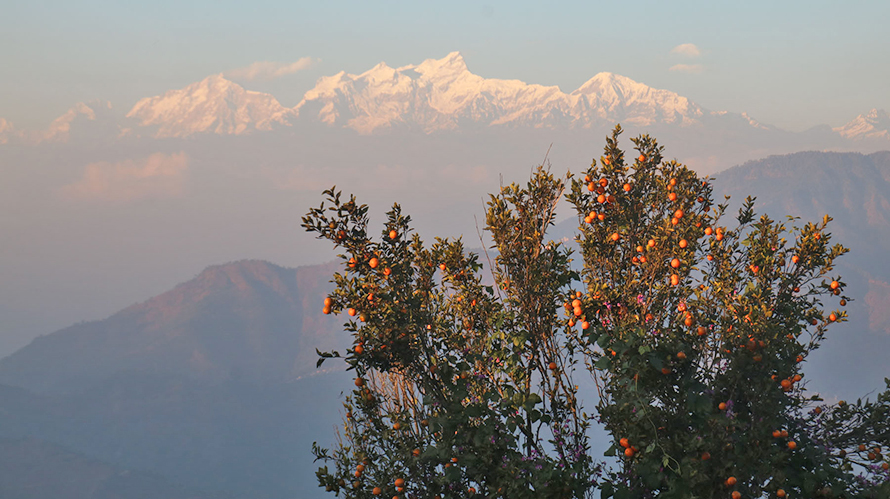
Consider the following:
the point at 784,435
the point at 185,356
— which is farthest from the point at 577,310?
the point at 185,356

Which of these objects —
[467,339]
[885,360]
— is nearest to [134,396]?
[467,339]

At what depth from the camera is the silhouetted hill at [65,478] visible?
355 ft

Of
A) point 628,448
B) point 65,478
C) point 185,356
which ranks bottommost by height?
point 628,448

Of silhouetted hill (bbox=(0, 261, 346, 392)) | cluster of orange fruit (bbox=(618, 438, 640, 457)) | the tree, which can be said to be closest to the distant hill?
silhouetted hill (bbox=(0, 261, 346, 392))

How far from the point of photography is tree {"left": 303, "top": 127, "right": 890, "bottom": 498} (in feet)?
13.2

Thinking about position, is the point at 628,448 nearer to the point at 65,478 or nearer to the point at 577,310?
the point at 577,310

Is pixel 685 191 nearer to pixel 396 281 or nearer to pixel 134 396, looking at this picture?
pixel 396 281

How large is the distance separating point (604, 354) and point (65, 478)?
446ft

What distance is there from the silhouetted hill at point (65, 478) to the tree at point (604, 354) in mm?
122902

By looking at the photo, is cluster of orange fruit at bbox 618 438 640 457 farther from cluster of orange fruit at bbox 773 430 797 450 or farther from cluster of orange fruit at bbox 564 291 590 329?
cluster of orange fruit at bbox 564 291 590 329

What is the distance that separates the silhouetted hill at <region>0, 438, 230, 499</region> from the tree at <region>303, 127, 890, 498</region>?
123m

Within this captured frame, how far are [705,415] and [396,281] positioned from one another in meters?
2.34

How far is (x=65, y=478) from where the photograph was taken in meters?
113

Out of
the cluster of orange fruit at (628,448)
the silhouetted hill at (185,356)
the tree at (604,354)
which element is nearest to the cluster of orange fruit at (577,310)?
the tree at (604,354)
